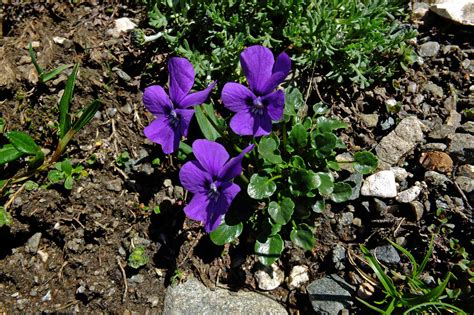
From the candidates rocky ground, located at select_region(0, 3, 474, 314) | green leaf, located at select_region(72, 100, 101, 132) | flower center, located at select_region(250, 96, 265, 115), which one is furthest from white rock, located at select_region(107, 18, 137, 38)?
flower center, located at select_region(250, 96, 265, 115)

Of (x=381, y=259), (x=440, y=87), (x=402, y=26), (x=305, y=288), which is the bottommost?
(x=305, y=288)

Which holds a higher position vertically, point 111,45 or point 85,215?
point 111,45

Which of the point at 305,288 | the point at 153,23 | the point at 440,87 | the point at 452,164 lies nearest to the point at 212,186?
the point at 305,288

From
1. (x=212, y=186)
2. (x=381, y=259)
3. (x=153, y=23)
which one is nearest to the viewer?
(x=212, y=186)

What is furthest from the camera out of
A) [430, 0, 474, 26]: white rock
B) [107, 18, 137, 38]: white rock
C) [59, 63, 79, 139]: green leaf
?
[107, 18, 137, 38]: white rock

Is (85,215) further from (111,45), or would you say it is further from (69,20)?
(69,20)

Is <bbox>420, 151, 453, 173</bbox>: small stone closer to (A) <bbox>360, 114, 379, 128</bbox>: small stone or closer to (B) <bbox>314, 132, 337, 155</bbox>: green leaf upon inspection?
(A) <bbox>360, 114, 379, 128</bbox>: small stone

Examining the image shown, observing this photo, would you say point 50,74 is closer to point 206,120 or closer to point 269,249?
point 206,120

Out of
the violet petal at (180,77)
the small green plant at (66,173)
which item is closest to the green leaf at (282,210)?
the violet petal at (180,77)
